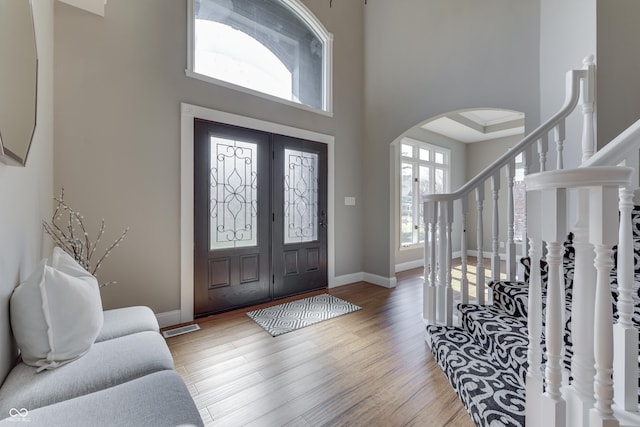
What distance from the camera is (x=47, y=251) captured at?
75.4 inches

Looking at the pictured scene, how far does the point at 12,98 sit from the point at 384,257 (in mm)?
3667

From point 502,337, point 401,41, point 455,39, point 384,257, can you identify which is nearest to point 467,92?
point 455,39

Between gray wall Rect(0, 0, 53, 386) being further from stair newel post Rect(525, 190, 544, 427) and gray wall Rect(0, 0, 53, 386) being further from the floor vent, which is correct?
stair newel post Rect(525, 190, 544, 427)

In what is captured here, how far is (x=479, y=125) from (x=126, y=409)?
6425mm

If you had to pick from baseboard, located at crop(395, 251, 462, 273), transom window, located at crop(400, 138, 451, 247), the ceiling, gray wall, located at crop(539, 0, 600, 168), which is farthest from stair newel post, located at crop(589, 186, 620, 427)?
the ceiling

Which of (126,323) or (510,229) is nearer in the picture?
(126,323)

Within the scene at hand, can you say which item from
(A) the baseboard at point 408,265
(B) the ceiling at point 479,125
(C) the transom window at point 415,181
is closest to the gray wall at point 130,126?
(C) the transom window at point 415,181

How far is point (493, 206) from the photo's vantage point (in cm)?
198

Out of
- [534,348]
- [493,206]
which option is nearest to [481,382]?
[534,348]

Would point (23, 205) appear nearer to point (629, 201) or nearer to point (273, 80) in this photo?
point (629, 201)

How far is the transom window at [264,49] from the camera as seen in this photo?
2828 millimetres

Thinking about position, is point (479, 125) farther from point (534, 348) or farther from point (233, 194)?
point (534, 348)

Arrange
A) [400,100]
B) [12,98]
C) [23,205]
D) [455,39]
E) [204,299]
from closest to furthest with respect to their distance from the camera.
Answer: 1. [12,98]
2. [23,205]
3. [204,299]
4. [455,39]
5. [400,100]

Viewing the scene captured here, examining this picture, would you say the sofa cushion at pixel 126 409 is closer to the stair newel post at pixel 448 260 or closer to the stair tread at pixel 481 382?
the stair tread at pixel 481 382
